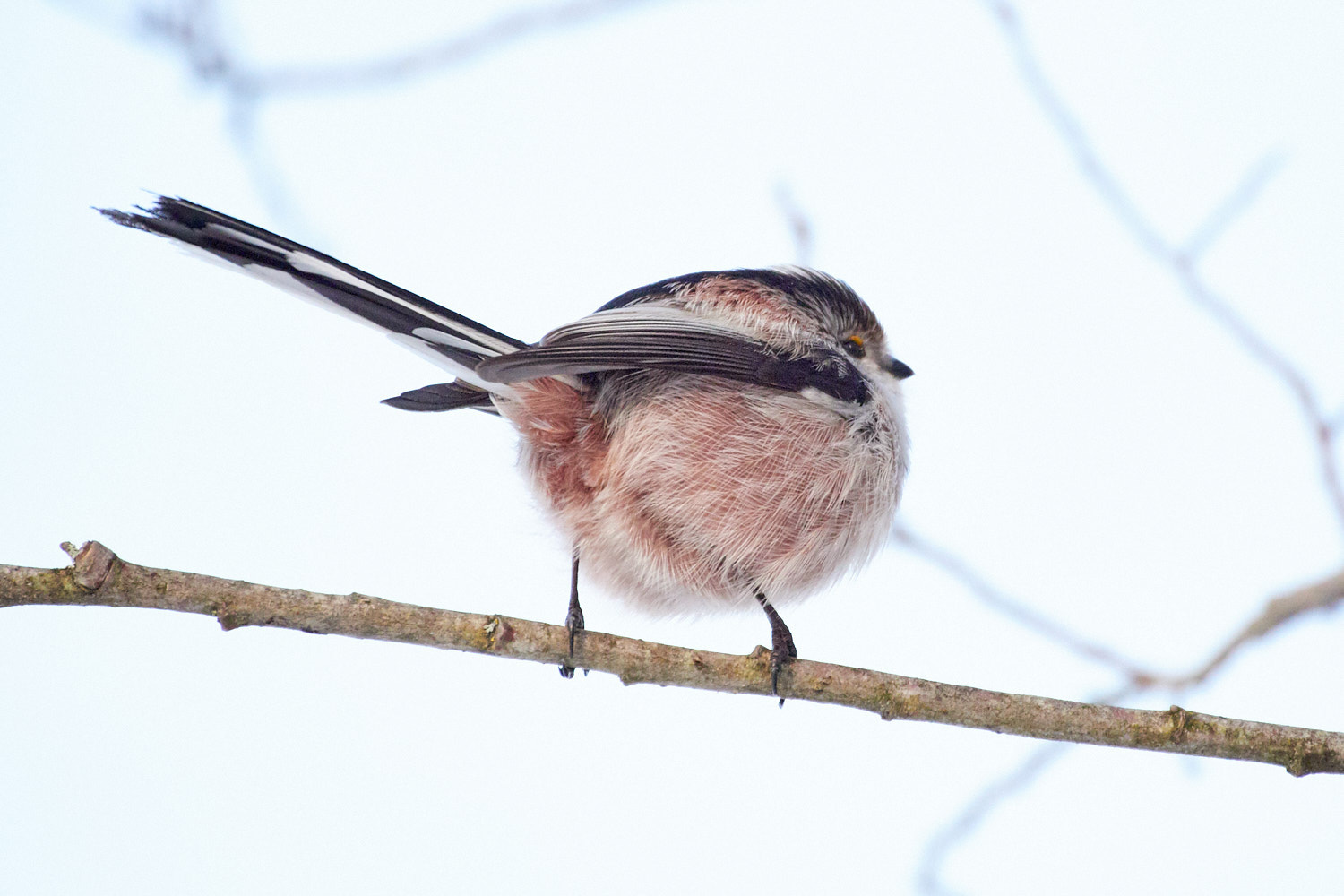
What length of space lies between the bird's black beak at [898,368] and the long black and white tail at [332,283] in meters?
1.28

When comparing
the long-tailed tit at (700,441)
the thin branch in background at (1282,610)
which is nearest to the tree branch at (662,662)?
the long-tailed tit at (700,441)

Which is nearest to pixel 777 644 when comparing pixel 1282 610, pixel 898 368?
pixel 898 368

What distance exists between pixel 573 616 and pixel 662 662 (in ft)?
1.35

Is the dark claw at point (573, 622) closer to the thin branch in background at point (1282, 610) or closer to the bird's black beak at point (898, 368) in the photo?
the bird's black beak at point (898, 368)

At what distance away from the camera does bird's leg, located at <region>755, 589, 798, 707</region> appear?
2688mm

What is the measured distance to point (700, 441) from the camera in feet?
9.99

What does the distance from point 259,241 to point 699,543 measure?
1.35m

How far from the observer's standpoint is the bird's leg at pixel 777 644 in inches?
106

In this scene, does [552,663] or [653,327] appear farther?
[653,327]

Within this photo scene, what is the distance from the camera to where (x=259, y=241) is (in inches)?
106

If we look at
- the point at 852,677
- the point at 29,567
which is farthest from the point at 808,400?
the point at 29,567

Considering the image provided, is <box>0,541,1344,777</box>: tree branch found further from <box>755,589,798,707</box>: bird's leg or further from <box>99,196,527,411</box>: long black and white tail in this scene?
<box>99,196,527,411</box>: long black and white tail

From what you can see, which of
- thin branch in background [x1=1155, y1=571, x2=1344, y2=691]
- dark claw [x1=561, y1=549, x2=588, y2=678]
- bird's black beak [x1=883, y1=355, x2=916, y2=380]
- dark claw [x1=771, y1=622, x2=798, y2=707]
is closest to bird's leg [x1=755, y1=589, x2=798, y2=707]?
dark claw [x1=771, y1=622, x2=798, y2=707]

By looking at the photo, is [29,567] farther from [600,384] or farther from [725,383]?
[725,383]
